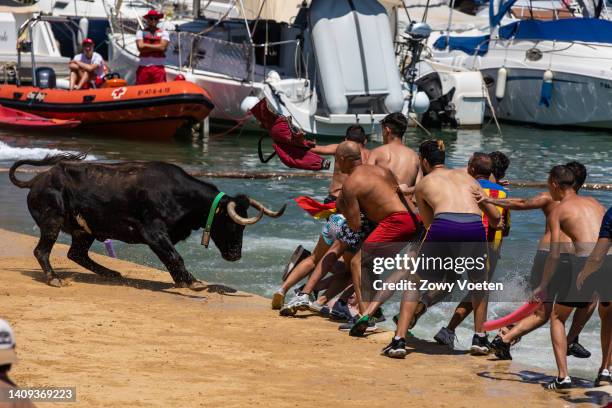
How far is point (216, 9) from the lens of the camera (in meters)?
30.3

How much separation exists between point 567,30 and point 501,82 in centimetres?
203

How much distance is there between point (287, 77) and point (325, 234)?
16017 millimetres

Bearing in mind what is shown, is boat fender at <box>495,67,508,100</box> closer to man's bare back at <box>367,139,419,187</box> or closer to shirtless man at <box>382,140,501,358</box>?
man's bare back at <box>367,139,419,187</box>

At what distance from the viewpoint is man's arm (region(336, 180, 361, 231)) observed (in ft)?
30.9

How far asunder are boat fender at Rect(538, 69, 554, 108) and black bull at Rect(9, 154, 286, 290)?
18173 millimetres

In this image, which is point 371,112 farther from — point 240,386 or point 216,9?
point 240,386

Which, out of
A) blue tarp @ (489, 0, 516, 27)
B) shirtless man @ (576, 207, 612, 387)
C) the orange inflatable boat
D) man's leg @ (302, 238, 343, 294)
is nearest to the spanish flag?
man's leg @ (302, 238, 343, 294)

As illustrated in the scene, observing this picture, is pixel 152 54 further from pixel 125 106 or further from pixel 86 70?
pixel 86 70

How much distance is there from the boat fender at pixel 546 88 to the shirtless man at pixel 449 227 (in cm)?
1936

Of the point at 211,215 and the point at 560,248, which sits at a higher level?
the point at 560,248

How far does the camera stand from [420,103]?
25641 mm

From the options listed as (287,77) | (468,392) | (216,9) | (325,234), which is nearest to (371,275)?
(325,234)

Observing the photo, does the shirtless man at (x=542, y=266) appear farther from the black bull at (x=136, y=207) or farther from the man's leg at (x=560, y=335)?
the black bull at (x=136, y=207)

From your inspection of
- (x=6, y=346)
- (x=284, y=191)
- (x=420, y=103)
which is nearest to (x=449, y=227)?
(x=6, y=346)
